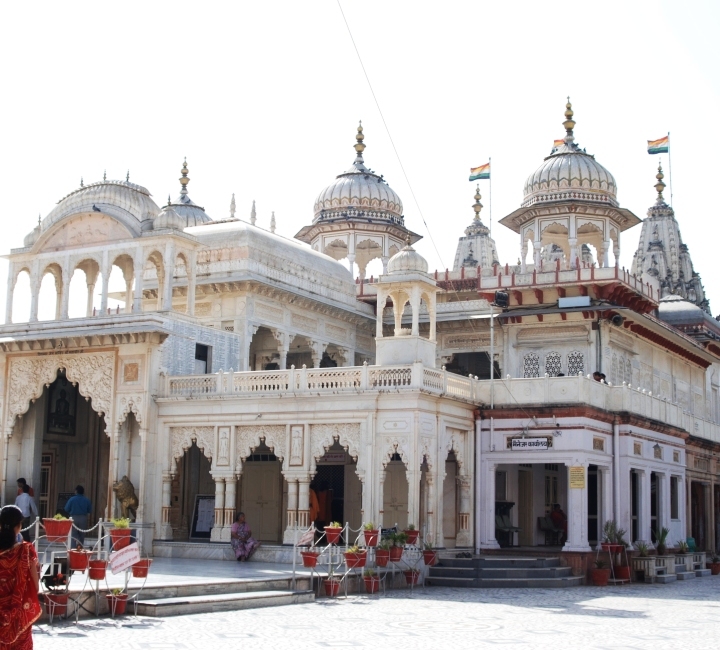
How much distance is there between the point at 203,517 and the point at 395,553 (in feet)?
24.1

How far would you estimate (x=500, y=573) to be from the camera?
21.9m

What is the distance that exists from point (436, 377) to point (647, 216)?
3788cm

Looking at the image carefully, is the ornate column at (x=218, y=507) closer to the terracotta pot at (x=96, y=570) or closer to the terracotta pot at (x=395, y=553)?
the terracotta pot at (x=395, y=553)

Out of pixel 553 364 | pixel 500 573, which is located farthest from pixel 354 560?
pixel 553 364

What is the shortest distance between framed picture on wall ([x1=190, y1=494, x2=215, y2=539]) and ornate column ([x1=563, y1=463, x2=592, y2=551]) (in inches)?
318

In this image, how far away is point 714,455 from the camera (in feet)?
111

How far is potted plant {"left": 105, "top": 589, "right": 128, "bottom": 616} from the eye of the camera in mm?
14930

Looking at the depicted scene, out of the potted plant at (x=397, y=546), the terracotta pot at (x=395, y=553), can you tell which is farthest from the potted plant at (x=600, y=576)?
the terracotta pot at (x=395, y=553)

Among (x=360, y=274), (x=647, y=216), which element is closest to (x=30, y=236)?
(x=360, y=274)

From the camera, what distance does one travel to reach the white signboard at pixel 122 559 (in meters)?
14.7

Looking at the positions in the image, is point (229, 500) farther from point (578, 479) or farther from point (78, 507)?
point (578, 479)

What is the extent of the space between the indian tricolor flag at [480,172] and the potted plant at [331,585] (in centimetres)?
2511

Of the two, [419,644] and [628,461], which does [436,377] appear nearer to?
[628,461]

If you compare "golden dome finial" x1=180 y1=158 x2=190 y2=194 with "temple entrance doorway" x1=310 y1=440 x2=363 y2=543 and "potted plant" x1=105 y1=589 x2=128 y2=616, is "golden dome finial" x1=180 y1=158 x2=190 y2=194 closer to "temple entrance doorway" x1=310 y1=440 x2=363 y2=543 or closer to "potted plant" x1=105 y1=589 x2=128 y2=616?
"temple entrance doorway" x1=310 y1=440 x2=363 y2=543
